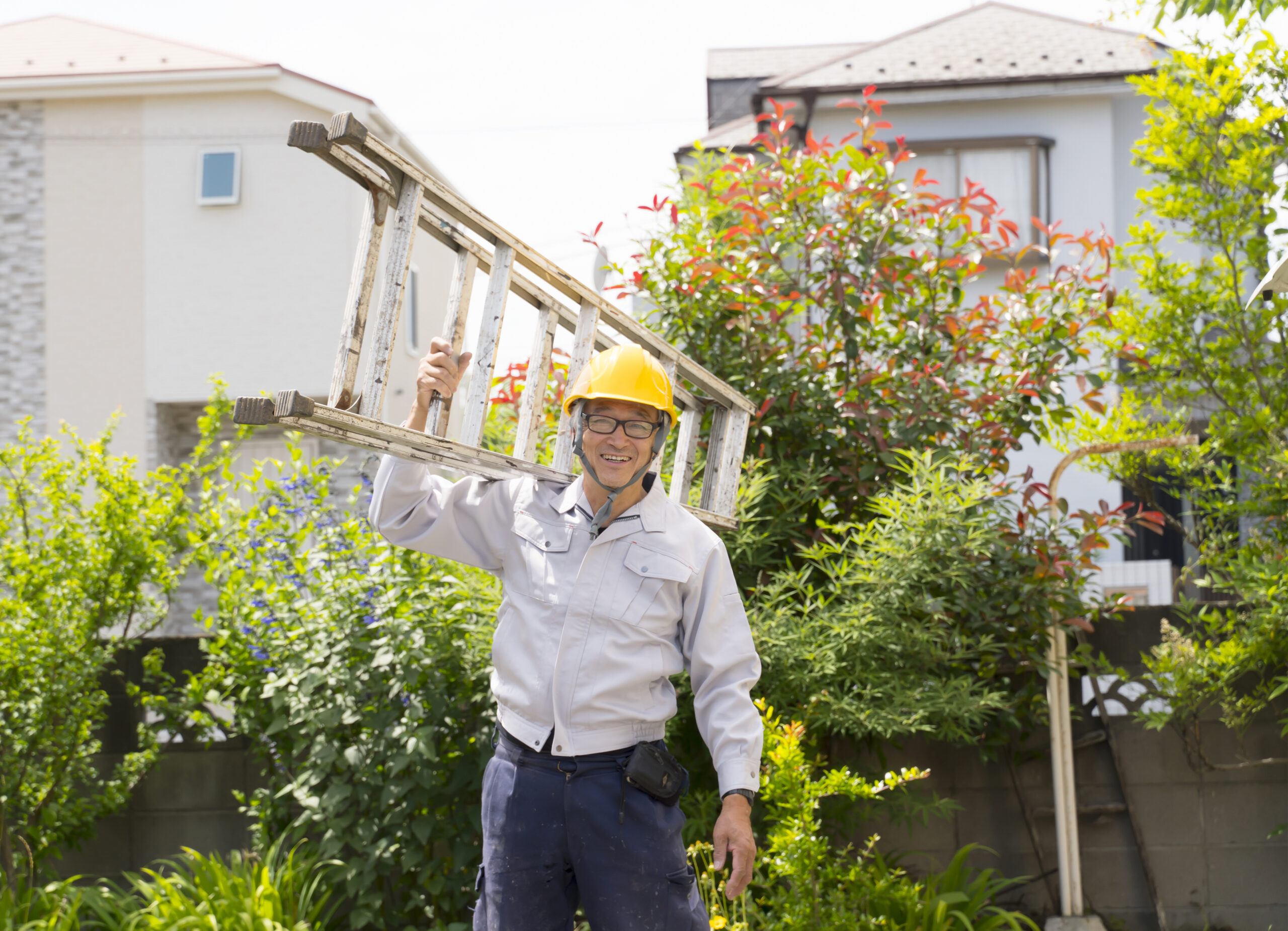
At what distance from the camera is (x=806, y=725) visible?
3.28 meters

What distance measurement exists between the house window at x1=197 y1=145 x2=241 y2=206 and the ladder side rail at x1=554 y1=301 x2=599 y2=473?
9.99 m

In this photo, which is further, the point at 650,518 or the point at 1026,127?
the point at 1026,127

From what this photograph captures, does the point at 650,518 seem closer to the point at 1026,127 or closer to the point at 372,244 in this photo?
the point at 372,244

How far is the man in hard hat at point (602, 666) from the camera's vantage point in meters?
2.17

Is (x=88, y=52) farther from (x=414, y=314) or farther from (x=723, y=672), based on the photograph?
(x=723, y=672)

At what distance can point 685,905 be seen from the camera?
222 cm

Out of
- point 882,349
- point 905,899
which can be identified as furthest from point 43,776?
point 882,349

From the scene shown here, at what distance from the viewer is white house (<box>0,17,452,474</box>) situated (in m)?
11.1

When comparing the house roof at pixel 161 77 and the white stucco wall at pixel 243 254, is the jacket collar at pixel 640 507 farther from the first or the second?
the white stucco wall at pixel 243 254

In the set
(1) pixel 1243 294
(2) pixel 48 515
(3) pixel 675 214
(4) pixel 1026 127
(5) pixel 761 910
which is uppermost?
(4) pixel 1026 127

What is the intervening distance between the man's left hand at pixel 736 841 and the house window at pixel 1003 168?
9.19 metres

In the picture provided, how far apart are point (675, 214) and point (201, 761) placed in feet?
8.82

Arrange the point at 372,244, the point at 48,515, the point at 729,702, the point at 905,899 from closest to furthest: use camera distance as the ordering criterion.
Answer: the point at 372,244
the point at 729,702
the point at 905,899
the point at 48,515

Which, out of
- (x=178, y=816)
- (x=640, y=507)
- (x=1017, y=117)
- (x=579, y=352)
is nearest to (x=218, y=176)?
(x=1017, y=117)
